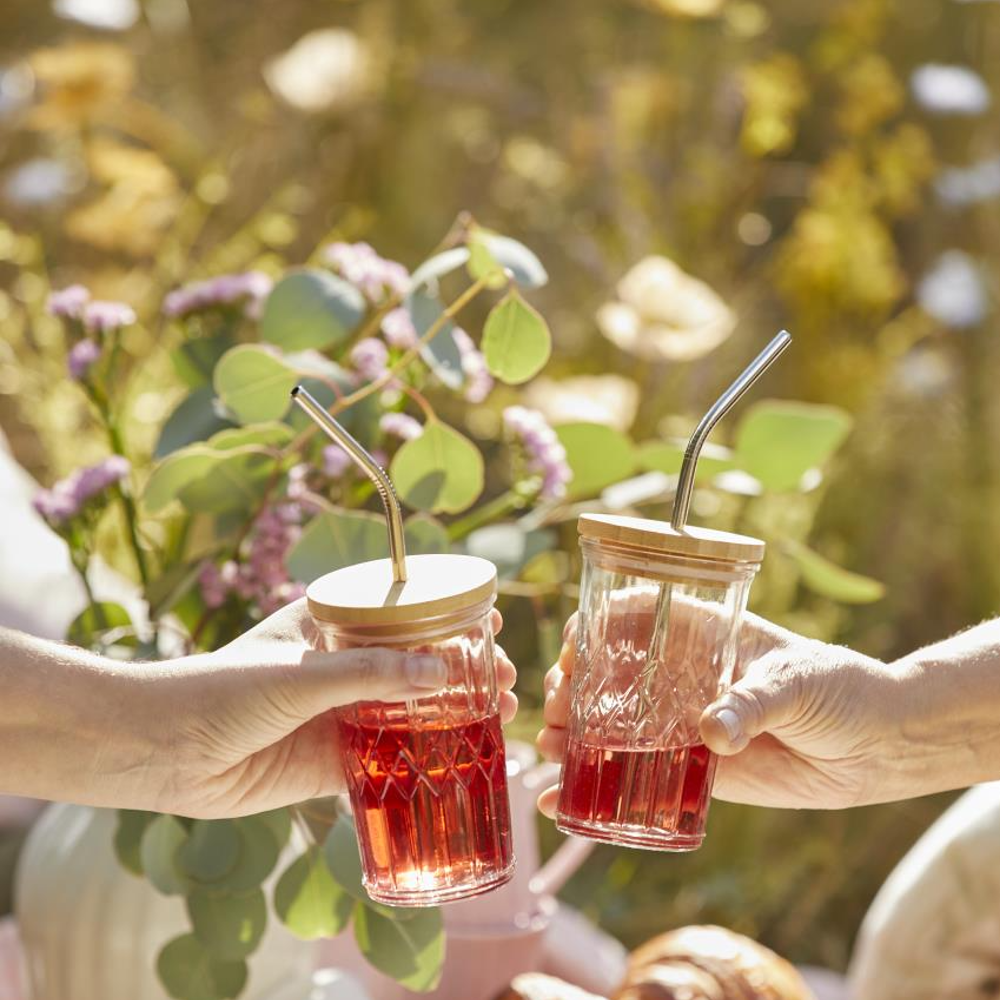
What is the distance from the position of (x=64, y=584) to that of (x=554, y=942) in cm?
67

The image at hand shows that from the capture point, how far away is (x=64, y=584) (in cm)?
161

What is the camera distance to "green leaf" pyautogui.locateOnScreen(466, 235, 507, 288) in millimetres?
1072

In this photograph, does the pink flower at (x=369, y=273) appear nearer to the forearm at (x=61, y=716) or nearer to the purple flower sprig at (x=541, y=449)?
the purple flower sprig at (x=541, y=449)

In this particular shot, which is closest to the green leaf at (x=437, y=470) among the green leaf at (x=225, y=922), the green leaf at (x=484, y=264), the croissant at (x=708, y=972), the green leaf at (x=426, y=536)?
the green leaf at (x=426, y=536)

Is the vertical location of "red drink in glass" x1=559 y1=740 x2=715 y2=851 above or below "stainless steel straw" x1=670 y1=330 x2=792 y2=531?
below

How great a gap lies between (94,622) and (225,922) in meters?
0.26

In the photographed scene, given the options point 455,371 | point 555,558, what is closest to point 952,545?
point 555,558

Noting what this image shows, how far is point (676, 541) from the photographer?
0.81 meters

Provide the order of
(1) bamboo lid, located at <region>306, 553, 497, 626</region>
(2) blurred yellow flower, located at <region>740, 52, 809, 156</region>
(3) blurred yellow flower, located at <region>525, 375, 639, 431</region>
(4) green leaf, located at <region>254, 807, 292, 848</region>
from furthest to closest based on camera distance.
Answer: (2) blurred yellow flower, located at <region>740, 52, 809, 156</region>
(3) blurred yellow flower, located at <region>525, 375, 639, 431</region>
(4) green leaf, located at <region>254, 807, 292, 848</region>
(1) bamboo lid, located at <region>306, 553, 497, 626</region>

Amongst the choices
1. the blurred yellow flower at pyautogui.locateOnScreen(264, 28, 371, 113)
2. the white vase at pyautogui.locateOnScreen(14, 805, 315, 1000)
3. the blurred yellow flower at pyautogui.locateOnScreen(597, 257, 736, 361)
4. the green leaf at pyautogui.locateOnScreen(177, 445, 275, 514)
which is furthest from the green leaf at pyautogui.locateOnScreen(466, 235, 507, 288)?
the blurred yellow flower at pyautogui.locateOnScreen(264, 28, 371, 113)

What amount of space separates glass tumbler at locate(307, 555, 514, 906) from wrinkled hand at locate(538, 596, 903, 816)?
0.10m

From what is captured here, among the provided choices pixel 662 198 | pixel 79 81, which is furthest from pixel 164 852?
pixel 662 198

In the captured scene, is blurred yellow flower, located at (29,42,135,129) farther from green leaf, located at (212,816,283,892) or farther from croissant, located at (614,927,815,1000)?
croissant, located at (614,927,815,1000)

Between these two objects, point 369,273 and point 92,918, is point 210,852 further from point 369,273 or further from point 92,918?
point 369,273
